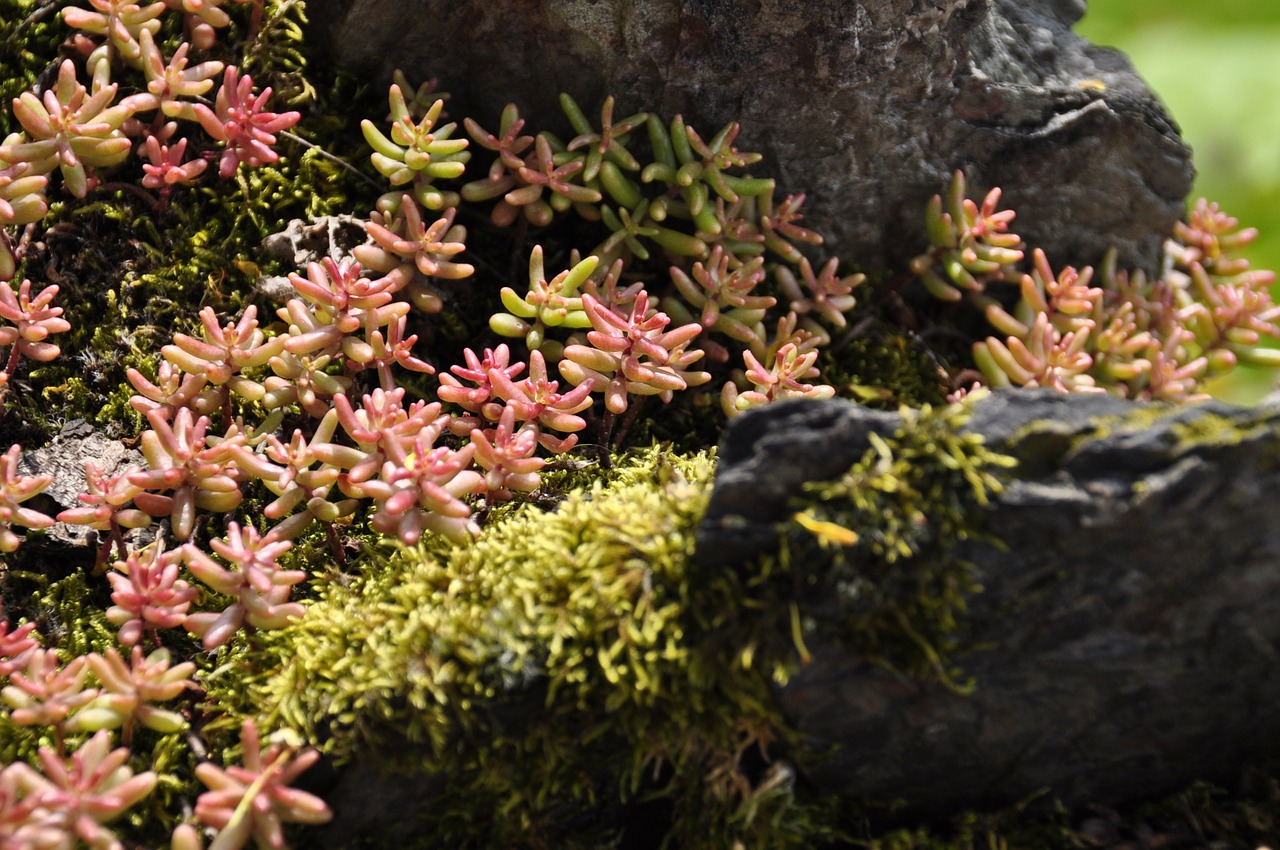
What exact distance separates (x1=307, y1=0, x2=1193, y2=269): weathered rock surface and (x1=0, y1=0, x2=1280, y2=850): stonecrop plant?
12 centimetres

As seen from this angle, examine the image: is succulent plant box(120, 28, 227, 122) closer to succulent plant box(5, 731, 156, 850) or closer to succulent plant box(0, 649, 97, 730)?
succulent plant box(0, 649, 97, 730)

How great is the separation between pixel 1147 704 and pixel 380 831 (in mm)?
1619

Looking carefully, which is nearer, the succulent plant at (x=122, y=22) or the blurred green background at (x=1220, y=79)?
the succulent plant at (x=122, y=22)

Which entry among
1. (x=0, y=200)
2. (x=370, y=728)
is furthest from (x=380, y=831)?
(x=0, y=200)

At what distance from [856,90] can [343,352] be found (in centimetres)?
182

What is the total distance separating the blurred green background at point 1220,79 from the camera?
17.7 feet

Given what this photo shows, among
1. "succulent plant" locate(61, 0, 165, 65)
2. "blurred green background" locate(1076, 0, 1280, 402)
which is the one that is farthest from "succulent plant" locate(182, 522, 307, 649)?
"blurred green background" locate(1076, 0, 1280, 402)

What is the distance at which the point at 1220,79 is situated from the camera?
6043 millimetres

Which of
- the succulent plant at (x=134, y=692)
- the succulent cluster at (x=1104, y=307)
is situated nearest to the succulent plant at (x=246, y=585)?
the succulent plant at (x=134, y=692)

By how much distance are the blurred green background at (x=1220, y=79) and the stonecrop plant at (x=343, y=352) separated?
2.14m

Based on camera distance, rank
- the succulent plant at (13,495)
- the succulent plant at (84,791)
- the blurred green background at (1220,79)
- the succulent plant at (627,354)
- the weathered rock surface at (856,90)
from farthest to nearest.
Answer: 1. the blurred green background at (1220,79)
2. the weathered rock surface at (856,90)
3. the succulent plant at (627,354)
4. the succulent plant at (13,495)
5. the succulent plant at (84,791)

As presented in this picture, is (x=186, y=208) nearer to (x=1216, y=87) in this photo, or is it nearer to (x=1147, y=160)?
(x=1147, y=160)

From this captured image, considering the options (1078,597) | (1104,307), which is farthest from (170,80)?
(1104,307)

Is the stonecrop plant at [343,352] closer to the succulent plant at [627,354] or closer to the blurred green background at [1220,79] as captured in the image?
the succulent plant at [627,354]
